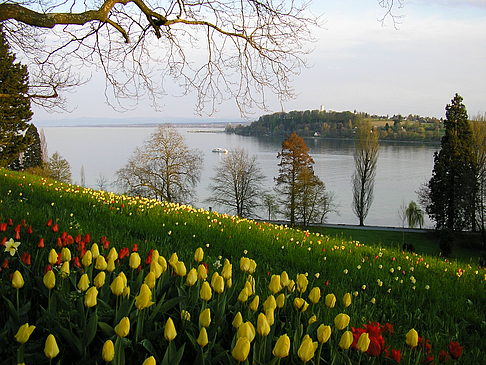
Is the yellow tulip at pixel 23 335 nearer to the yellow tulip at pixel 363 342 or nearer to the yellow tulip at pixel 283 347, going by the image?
the yellow tulip at pixel 283 347

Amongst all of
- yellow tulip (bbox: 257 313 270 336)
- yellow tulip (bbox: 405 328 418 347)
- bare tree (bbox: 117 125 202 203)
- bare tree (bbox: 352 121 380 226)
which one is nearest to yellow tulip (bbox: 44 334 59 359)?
yellow tulip (bbox: 257 313 270 336)

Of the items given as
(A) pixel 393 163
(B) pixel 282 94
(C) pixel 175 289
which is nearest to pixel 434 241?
(B) pixel 282 94

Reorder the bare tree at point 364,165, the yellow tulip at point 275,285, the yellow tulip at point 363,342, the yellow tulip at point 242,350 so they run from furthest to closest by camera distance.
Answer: the bare tree at point 364,165 → the yellow tulip at point 275,285 → the yellow tulip at point 363,342 → the yellow tulip at point 242,350

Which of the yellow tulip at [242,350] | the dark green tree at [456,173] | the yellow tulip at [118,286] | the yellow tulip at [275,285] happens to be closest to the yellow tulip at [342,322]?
the yellow tulip at [275,285]

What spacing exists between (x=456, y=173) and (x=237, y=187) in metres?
17.2

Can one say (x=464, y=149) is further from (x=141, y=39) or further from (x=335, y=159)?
(x=335, y=159)

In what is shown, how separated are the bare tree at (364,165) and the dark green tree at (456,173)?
6.64m

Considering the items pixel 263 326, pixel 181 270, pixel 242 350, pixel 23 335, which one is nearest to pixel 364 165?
pixel 181 270

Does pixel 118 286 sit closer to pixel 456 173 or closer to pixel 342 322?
pixel 342 322

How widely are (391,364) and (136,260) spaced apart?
148 centimetres

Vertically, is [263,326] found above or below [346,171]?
above

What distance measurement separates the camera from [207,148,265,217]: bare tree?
36.7m

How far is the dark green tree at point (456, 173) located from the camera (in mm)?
30312

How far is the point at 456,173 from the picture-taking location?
3083 centimetres
